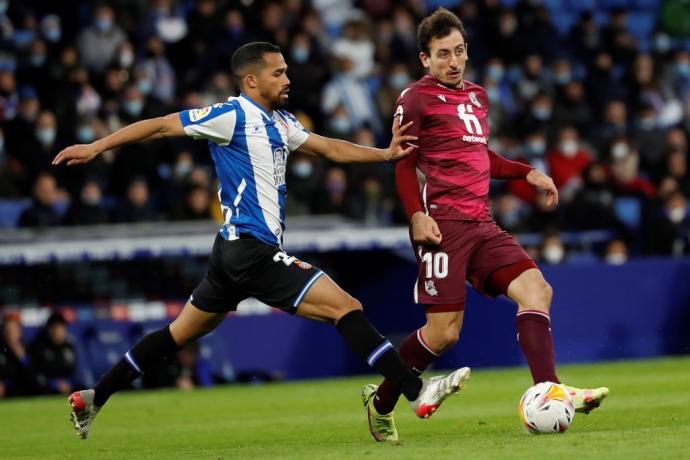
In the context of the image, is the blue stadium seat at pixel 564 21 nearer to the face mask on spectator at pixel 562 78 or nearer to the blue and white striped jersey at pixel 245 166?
the face mask on spectator at pixel 562 78

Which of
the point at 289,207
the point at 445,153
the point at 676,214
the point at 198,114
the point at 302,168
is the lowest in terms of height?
the point at 676,214

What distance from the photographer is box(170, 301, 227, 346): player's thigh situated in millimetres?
8836

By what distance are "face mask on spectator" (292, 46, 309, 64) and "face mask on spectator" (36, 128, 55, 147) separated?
411 centimetres

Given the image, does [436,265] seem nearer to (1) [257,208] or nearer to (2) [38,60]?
(1) [257,208]

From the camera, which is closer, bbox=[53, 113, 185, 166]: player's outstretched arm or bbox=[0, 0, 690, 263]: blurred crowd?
bbox=[53, 113, 185, 166]: player's outstretched arm

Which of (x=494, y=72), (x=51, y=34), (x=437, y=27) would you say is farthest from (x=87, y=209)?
(x=437, y=27)

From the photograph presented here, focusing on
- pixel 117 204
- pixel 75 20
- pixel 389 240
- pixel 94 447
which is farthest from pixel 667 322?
pixel 94 447

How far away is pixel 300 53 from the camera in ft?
67.4

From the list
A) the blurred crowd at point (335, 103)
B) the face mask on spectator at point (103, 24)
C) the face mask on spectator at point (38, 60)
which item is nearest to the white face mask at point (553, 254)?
the blurred crowd at point (335, 103)

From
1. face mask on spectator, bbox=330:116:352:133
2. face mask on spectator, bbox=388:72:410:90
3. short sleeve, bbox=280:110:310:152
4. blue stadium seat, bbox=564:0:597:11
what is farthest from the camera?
blue stadium seat, bbox=564:0:597:11

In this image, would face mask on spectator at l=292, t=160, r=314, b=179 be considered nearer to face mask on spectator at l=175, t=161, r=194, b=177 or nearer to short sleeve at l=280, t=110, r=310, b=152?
face mask on spectator at l=175, t=161, r=194, b=177

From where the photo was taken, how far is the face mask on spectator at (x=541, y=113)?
22.2m

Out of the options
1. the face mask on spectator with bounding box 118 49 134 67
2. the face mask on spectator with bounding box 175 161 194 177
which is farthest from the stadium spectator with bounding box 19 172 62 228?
the face mask on spectator with bounding box 118 49 134 67

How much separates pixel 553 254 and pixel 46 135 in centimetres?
645
